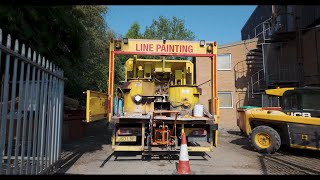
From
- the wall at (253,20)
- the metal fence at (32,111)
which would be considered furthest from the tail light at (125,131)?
the wall at (253,20)

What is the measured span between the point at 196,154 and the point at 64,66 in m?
4.67

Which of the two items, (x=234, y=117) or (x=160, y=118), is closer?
(x=160, y=118)

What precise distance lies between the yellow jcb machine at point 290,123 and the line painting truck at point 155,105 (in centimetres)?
235

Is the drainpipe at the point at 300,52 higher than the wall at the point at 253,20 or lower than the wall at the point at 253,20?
lower

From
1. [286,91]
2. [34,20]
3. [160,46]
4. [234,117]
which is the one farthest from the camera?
[234,117]

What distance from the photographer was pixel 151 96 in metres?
10.4

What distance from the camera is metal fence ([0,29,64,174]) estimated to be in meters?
4.60

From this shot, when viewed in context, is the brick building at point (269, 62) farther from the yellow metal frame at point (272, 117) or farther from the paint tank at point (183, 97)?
the paint tank at point (183, 97)

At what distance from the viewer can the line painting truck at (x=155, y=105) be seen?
892 cm

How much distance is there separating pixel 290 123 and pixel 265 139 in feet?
3.47

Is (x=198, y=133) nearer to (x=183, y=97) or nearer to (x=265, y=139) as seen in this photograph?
(x=183, y=97)

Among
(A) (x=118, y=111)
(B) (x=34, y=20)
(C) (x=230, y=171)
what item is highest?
(B) (x=34, y=20)

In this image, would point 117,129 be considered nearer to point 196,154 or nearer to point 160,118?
point 160,118

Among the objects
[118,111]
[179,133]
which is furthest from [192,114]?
[118,111]
